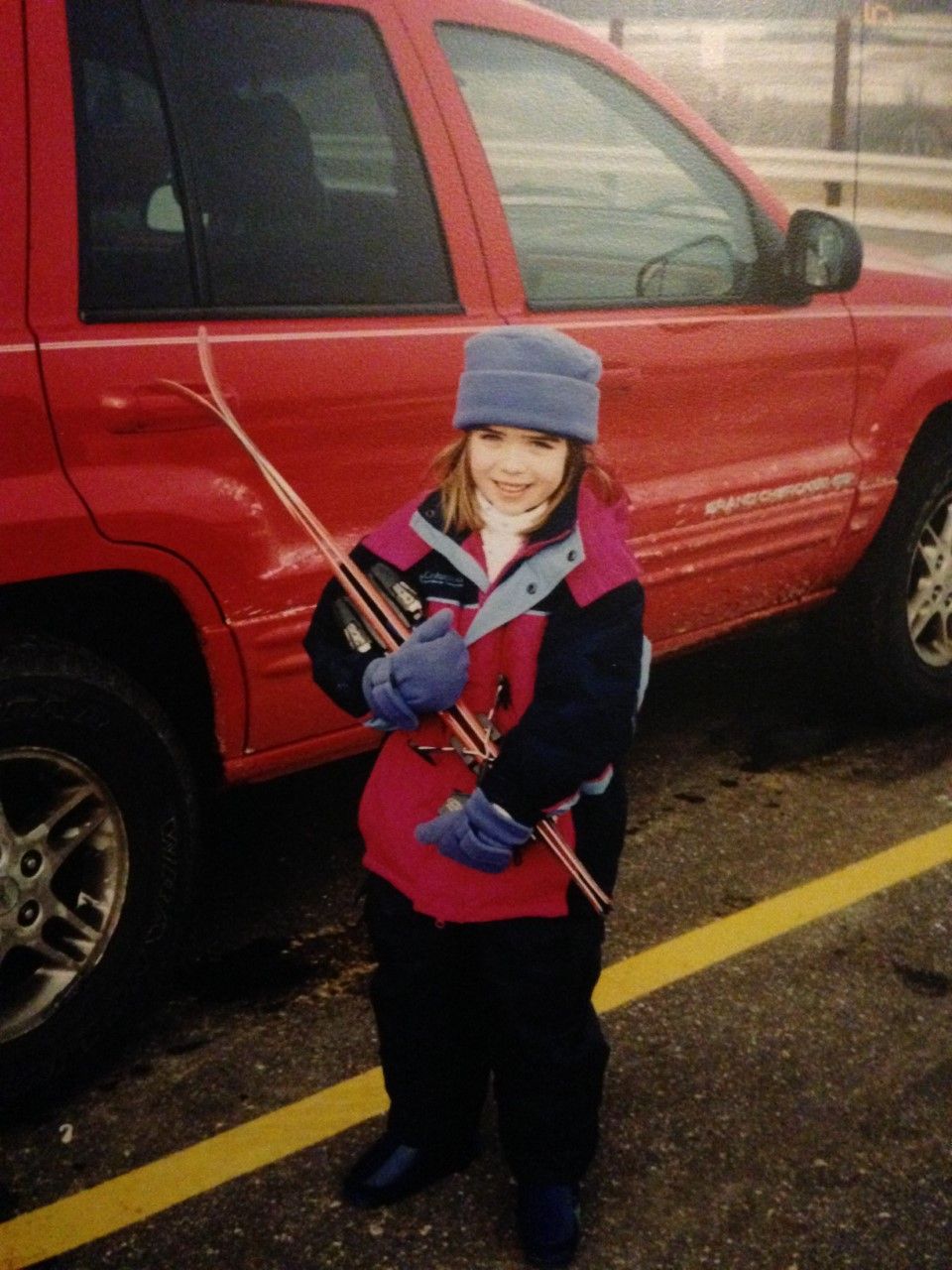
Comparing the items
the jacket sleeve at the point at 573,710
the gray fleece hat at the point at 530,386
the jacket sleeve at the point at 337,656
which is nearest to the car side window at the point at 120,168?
the jacket sleeve at the point at 337,656

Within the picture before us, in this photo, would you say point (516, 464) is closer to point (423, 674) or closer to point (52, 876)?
point (423, 674)

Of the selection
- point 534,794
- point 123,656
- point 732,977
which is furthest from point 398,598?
point 732,977

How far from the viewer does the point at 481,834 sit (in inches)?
84.5

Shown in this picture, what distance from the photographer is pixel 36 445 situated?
2.59 meters

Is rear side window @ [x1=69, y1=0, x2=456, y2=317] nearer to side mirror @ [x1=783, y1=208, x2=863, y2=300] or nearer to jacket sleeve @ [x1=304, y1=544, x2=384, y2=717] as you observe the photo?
jacket sleeve @ [x1=304, y1=544, x2=384, y2=717]

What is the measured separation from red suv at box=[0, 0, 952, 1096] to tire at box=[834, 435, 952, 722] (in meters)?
0.62

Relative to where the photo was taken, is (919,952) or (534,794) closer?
(534,794)

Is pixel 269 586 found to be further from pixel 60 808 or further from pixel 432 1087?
pixel 432 1087

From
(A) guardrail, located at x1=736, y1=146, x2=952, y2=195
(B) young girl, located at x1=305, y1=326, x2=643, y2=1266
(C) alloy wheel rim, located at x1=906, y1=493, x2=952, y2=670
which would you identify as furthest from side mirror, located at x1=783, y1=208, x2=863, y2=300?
(A) guardrail, located at x1=736, y1=146, x2=952, y2=195

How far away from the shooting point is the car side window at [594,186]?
10.9 feet

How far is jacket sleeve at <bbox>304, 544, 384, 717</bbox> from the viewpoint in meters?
2.25

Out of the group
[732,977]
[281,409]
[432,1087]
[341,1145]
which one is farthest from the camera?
[732,977]

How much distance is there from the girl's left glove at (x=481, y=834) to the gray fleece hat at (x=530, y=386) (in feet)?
1.59

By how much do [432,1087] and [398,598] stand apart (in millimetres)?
767
